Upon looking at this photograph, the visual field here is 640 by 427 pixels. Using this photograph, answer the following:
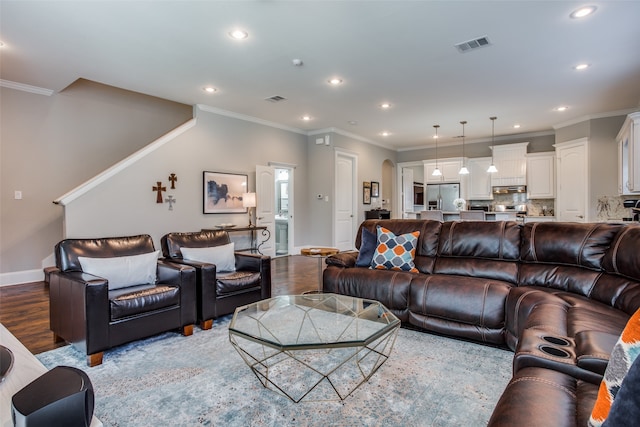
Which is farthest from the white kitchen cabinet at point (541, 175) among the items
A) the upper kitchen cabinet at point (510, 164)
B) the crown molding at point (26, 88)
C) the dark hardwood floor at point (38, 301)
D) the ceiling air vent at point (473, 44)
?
the crown molding at point (26, 88)

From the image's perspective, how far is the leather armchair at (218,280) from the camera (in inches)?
121

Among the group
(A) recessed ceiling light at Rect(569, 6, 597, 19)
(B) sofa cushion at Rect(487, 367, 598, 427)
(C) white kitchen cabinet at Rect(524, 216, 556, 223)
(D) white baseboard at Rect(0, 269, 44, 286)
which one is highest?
(A) recessed ceiling light at Rect(569, 6, 597, 19)

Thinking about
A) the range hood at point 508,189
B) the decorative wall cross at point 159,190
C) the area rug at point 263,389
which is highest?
the range hood at point 508,189

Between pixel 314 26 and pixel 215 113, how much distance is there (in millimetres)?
3343

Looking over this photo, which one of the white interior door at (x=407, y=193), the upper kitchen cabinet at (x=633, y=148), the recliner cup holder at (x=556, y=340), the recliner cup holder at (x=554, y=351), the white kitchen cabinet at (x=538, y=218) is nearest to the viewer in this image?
the recliner cup holder at (x=554, y=351)

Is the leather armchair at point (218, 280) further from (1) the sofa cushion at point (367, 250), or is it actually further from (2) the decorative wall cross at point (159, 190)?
(2) the decorative wall cross at point (159, 190)

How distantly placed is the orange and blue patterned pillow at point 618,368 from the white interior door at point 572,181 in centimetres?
729

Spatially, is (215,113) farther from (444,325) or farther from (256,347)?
(444,325)

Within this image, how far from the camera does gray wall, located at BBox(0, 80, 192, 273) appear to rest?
4758 mm

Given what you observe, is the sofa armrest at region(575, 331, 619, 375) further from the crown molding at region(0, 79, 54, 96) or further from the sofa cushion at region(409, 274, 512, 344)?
the crown molding at region(0, 79, 54, 96)

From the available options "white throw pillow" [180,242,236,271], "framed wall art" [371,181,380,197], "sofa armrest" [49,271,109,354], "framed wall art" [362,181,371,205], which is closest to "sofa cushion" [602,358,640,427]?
"sofa armrest" [49,271,109,354]

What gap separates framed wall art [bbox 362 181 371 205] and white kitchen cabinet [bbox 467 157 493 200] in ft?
8.68

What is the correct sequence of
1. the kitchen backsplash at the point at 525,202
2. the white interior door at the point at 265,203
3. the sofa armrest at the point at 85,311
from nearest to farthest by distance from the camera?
1. the sofa armrest at the point at 85,311
2. the white interior door at the point at 265,203
3. the kitchen backsplash at the point at 525,202

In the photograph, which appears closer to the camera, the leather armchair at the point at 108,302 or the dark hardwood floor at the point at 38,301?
the leather armchair at the point at 108,302
